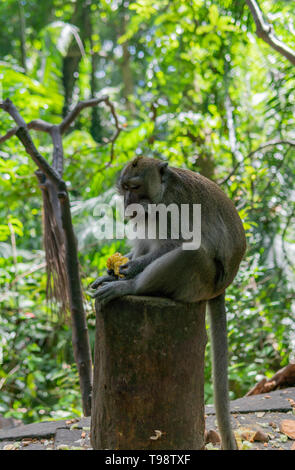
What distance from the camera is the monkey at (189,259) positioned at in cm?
222

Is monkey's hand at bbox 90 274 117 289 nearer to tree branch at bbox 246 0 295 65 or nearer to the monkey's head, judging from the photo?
the monkey's head

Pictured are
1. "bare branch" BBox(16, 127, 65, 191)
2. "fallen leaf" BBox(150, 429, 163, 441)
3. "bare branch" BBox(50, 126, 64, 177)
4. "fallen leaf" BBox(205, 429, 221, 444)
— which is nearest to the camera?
"fallen leaf" BBox(150, 429, 163, 441)

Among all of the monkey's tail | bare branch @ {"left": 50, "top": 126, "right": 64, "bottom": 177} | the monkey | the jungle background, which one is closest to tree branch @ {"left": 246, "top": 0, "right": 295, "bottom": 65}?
the jungle background

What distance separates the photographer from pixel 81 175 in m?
6.42

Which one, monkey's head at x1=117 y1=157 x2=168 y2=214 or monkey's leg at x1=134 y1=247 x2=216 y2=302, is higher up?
monkey's head at x1=117 y1=157 x2=168 y2=214

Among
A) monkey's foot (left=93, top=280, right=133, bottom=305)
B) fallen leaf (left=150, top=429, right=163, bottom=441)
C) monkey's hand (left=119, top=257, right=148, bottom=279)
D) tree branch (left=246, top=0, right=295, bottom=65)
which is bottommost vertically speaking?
fallen leaf (left=150, top=429, right=163, bottom=441)

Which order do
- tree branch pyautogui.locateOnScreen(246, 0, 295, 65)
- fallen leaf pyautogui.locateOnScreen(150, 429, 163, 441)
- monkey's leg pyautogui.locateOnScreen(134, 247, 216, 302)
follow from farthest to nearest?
tree branch pyautogui.locateOnScreen(246, 0, 295, 65) < monkey's leg pyautogui.locateOnScreen(134, 247, 216, 302) < fallen leaf pyautogui.locateOnScreen(150, 429, 163, 441)

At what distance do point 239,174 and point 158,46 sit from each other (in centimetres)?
221

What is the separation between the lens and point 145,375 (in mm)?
2104

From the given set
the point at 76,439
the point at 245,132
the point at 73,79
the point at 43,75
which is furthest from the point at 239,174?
the point at 73,79

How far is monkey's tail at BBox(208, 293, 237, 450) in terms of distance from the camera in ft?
7.55

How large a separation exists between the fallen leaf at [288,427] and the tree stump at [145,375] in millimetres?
880

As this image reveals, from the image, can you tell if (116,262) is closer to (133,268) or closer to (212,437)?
(133,268)

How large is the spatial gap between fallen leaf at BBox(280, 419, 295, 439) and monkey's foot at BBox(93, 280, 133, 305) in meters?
1.47
